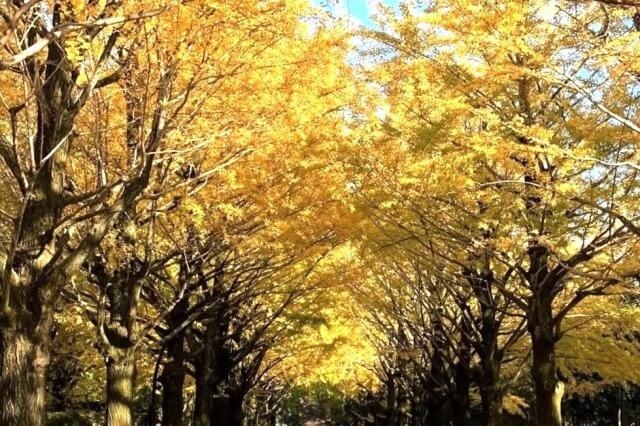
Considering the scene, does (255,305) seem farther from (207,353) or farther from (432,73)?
(432,73)

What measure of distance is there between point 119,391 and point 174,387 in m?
3.05

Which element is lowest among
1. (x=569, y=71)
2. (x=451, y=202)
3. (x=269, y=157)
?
(x=451, y=202)

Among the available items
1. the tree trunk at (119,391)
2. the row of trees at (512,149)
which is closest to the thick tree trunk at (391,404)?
the row of trees at (512,149)

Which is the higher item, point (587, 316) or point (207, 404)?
point (587, 316)

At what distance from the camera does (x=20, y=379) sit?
5.54 metres

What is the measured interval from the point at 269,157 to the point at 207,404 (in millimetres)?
7256

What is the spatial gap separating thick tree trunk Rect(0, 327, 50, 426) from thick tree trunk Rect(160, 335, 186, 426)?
20.2 ft

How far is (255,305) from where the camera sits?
54.7ft

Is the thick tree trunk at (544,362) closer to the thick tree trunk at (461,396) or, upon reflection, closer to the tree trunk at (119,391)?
the thick tree trunk at (461,396)

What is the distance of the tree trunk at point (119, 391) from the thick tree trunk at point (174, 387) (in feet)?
8.91

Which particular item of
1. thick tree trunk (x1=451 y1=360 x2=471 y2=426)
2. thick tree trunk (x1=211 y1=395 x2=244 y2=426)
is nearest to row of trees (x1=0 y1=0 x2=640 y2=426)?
thick tree trunk (x1=451 y1=360 x2=471 y2=426)

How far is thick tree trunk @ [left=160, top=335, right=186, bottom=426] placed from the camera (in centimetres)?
1159

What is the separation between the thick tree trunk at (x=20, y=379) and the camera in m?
5.50

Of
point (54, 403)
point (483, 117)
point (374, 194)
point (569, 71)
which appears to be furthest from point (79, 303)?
point (54, 403)
